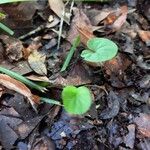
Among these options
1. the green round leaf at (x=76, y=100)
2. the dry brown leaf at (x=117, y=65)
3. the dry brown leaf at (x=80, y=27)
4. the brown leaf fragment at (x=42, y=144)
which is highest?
the green round leaf at (x=76, y=100)

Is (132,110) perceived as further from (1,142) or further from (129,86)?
(1,142)

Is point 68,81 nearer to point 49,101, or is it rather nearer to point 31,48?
point 49,101

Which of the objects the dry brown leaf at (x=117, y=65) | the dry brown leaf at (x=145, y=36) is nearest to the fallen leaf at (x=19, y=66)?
the dry brown leaf at (x=117, y=65)

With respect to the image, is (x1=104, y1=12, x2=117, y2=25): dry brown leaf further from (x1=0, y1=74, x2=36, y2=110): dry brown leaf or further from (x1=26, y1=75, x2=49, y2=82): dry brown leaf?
(x1=0, y1=74, x2=36, y2=110): dry brown leaf

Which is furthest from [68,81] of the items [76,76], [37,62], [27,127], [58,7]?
[58,7]

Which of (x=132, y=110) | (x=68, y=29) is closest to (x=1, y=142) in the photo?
(x=132, y=110)

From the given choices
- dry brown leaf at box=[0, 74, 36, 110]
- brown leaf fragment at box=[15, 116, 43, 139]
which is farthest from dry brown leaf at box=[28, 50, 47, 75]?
brown leaf fragment at box=[15, 116, 43, 139]

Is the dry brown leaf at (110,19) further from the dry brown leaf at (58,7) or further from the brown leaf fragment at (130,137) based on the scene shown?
the brown leaf fragment at (130,137)

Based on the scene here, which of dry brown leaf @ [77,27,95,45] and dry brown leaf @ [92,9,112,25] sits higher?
dry brown leaf @ [77,27,95,45]

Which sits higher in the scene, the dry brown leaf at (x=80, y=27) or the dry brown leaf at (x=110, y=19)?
the dry brown leaf at (x=80, y=27)

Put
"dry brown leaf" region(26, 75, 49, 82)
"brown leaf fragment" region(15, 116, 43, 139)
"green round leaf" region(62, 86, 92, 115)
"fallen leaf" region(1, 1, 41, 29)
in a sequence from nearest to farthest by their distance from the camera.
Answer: "green round leaf" region(62, 86, 92, 115) < "brown leaf fragment" region(15, 116, 43, 139) < "dry brown leaf" region(26, 75, 49, 82) < "fallen leaf" region(1, 1, 41, 29)
